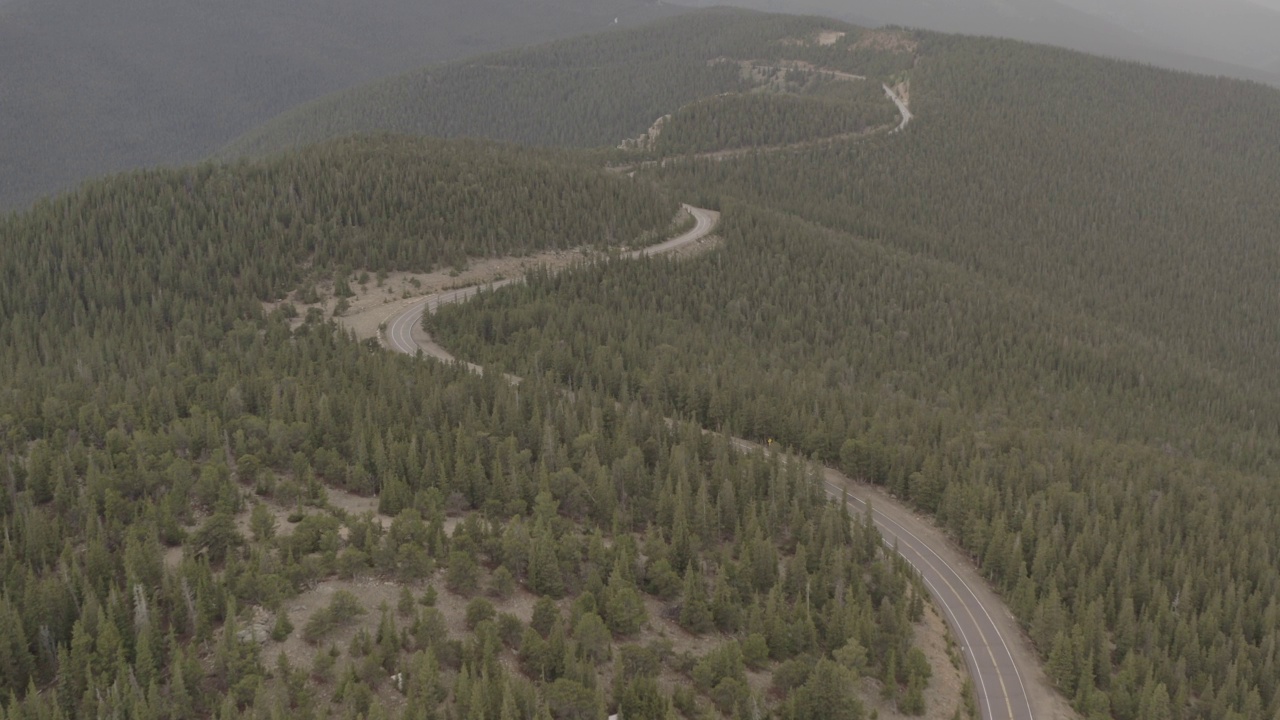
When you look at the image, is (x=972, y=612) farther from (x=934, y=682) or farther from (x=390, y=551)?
(x=390, y=551)

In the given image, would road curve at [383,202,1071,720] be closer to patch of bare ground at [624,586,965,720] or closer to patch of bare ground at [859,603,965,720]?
patch of bare ground at [859,603,965,720]

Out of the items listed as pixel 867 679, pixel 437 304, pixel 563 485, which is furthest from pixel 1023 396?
pixel 867 679

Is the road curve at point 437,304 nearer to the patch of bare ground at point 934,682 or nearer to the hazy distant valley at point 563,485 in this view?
the hazy distant valley at point 563,485

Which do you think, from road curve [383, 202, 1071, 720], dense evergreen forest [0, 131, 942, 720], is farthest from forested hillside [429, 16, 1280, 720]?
dense evergreen forest [0, 131, 942, 720]

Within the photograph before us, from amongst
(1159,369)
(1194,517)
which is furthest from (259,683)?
(1159,369)

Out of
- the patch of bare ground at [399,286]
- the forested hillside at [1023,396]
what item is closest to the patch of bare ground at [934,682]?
the forested hillside at [1023,396]
